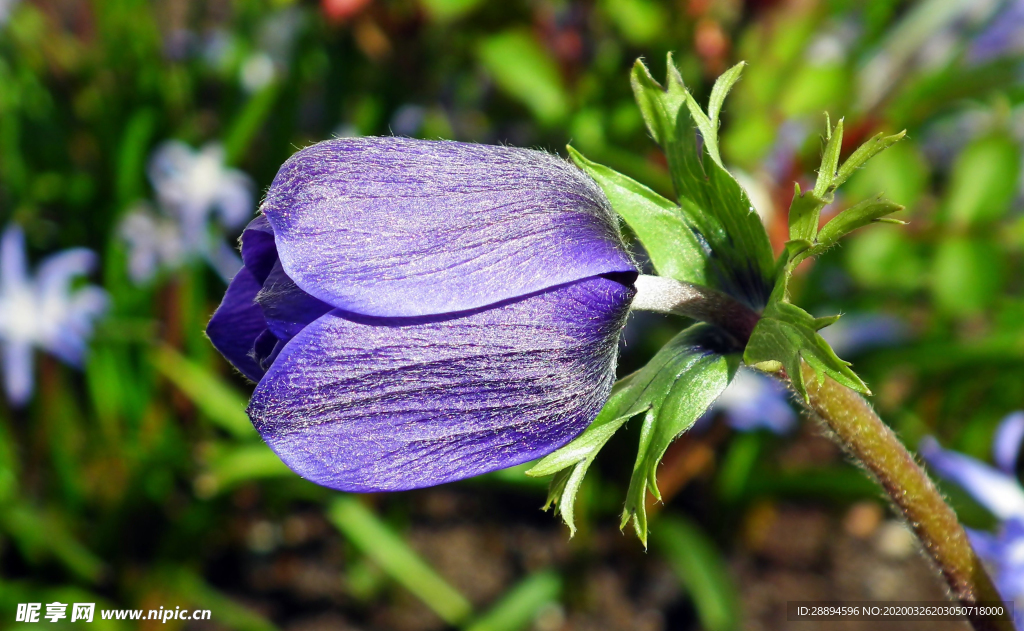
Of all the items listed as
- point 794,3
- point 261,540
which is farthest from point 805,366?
point 261,540

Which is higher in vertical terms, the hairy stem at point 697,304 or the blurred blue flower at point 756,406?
the hairy stem at point 697,304

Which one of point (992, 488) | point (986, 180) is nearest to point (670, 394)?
point (992, 488)

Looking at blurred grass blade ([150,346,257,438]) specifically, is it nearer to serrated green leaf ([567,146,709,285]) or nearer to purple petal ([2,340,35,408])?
purple petal ([2,340,35,408])

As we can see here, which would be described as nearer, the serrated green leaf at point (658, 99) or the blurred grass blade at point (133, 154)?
the serrated green leaf at point (658, 99)

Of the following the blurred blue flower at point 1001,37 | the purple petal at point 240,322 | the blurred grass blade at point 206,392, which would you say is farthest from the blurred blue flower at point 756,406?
the blurred blue flower at point 1001,37

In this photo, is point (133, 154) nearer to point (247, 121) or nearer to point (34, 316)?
point (247, 121)

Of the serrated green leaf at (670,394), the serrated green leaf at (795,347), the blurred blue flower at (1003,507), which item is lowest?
the blurred blue flower at (1003,507)

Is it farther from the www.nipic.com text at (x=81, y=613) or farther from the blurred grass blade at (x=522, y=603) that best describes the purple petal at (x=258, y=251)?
the www.nipic.com text at (x=81, y=613)
